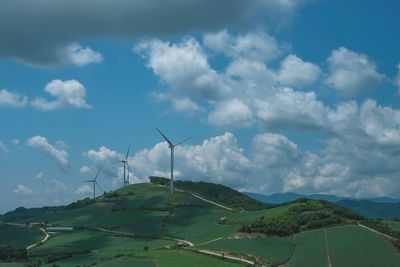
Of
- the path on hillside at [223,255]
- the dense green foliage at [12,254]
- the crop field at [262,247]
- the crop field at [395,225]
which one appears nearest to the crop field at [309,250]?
the crop field at [262,247]

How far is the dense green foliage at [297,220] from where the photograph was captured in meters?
128

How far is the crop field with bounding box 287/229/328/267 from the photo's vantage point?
102750mm

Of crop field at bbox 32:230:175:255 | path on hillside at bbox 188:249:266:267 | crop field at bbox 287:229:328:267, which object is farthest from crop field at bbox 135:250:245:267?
crop field at bbox 32:230:175:255

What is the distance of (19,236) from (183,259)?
8415cm

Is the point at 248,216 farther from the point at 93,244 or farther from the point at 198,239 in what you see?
the point at 93,244

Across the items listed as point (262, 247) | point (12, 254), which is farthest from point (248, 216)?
point (12, 254)

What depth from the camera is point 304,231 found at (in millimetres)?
127125

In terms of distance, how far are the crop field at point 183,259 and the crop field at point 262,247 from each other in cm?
668

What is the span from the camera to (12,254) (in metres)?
130

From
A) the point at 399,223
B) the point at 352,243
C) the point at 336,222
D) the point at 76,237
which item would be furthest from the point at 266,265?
the point at 76,237

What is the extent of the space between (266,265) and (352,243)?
19084 millimetres

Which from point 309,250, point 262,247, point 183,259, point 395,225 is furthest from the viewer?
point 395,225

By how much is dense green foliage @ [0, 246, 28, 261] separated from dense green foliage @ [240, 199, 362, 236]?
50655 mm

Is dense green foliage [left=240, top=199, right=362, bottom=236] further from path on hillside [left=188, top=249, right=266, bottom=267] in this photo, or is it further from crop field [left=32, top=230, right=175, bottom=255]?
crop field [left=32, top=230, right=175, bottom=255]
